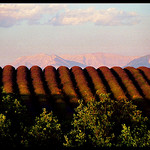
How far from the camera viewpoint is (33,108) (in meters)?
121

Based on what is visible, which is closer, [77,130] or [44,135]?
[44,135]

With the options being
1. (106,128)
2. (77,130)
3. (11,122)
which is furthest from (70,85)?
(106,128)

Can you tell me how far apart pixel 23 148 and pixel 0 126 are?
4956 millimetres

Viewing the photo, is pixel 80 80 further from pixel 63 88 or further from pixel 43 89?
pixel 43 89

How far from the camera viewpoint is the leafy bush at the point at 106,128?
126 feet

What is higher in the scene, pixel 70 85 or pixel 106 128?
pixel 70 85

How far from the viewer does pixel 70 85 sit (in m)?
→ 150

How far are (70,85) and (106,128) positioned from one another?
4297 inches

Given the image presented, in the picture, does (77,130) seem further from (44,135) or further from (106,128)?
(44,135)

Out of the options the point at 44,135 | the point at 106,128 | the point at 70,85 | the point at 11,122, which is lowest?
the point at 106,128

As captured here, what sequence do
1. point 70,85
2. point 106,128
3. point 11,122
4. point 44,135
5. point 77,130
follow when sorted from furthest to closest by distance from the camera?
point 70,85
point 11,122
point 77,130
point 106,128
point 44,135

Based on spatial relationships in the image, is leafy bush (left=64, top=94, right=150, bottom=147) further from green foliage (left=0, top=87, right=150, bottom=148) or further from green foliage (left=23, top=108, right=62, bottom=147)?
green foliage (left=23, top=108, right=62, bottom=147)

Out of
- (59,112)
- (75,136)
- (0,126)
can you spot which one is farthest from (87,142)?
(59,112)

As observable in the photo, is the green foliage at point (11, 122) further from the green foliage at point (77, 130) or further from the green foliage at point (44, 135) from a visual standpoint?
the green foliage at point (44, 135)
